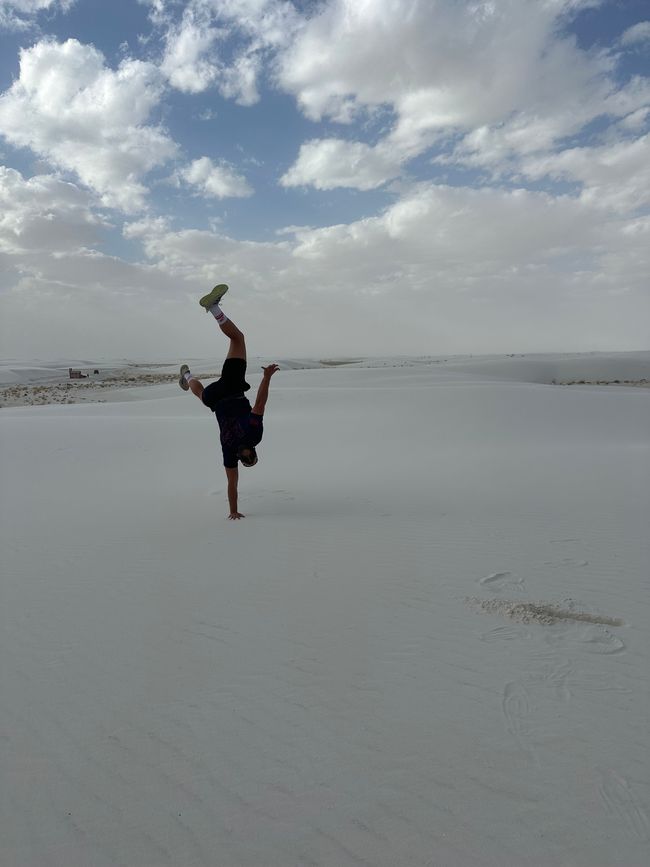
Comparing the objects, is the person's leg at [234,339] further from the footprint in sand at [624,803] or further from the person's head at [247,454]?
the footprint in sand at [624,803]

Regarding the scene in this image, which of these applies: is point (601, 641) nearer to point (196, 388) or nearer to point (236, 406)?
point (236, 406)

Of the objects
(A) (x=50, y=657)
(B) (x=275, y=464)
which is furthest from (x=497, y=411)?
(A) (x=50, y=657)

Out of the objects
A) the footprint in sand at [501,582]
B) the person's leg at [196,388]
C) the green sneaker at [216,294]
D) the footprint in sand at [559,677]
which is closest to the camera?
the footprint in sand at [559,677]

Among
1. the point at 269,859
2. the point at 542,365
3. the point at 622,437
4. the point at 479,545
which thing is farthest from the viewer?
the point at 542,365

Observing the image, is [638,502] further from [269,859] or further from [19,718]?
[19,718]

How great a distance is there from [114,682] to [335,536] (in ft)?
8.25

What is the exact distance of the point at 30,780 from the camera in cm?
209

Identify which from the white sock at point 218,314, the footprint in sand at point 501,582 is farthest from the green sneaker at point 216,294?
the footprint in sand at point 501,582

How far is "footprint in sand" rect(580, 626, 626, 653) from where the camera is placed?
2.93 metres

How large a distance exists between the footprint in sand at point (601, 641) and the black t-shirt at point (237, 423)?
3255 millimetres

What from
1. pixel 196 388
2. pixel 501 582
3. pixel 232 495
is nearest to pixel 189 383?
pixel 196 388

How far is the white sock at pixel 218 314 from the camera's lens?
4984 millimetres

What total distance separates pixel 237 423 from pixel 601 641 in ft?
11.6

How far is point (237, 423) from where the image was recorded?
17.2 ft
